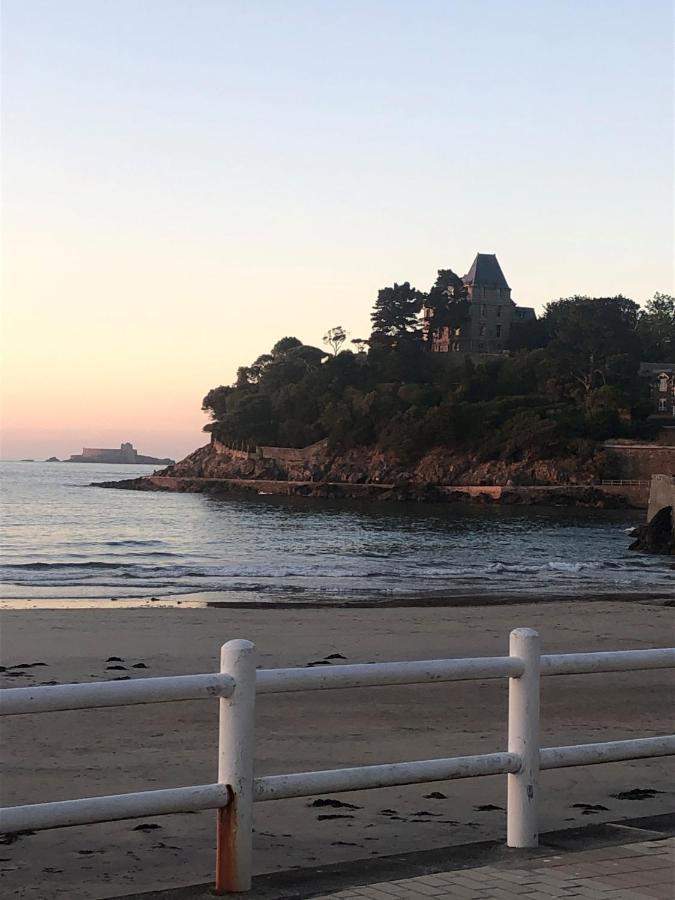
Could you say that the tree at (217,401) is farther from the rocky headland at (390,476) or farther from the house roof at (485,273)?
the house roof at (485,273)

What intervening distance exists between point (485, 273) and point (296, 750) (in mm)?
151595

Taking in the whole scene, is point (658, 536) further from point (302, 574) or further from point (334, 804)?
→ point (334, 804)

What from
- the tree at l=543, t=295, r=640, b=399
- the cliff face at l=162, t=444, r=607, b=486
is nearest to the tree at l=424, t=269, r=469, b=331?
the tree at l=543, t=295, r=640, b=399

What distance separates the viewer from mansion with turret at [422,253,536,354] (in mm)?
153875

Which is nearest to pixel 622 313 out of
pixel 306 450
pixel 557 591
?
pixel 306 450

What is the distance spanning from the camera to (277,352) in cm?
19112

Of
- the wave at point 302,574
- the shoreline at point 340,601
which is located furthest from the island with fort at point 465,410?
the shoreline at point 340,601

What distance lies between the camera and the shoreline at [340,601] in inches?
919

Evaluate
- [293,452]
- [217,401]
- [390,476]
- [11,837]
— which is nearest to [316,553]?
[11,837]

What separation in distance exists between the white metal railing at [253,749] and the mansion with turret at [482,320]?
14934 centimetres

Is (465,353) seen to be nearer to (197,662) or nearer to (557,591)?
(557,591)

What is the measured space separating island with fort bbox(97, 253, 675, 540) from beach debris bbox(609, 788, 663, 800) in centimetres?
9573

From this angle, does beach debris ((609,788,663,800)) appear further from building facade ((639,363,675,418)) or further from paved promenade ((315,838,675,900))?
building facade ((639,363,675,418))

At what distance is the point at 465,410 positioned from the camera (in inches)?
5000
